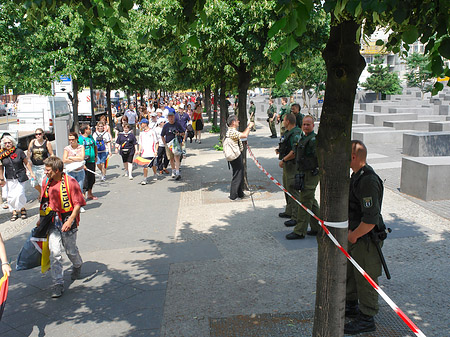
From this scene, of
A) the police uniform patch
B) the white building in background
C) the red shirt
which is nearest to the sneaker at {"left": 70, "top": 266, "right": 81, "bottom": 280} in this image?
the red shirt

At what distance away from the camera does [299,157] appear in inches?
285

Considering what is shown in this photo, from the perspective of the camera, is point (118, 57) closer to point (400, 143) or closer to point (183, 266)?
point (400, 143)

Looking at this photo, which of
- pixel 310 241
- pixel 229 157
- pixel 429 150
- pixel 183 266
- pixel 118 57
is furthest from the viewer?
pixel 118 57

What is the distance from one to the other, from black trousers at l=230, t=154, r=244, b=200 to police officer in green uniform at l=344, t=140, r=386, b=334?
5.31 meters

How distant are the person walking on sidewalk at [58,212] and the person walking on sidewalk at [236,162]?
428 centimetres

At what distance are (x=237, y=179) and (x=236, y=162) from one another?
1.30 feet

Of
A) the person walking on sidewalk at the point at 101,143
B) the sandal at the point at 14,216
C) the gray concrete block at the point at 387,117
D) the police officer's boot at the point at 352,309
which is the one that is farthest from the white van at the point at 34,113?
the police officer's boot at the point at 352,309

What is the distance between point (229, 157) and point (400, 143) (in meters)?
10.00

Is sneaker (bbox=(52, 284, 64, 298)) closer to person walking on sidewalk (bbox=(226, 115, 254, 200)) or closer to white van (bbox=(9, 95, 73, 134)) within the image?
person walking on sidewalk (bbox=(226, 115, 254, 200))

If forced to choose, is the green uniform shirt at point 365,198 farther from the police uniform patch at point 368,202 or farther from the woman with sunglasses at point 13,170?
the woman with sunglasses at point 13,170

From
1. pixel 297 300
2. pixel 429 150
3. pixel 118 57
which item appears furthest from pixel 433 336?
pixel 118 57

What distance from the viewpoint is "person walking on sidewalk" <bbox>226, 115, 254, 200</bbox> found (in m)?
9.53

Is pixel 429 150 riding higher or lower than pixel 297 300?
higher

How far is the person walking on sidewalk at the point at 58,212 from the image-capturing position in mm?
5703
